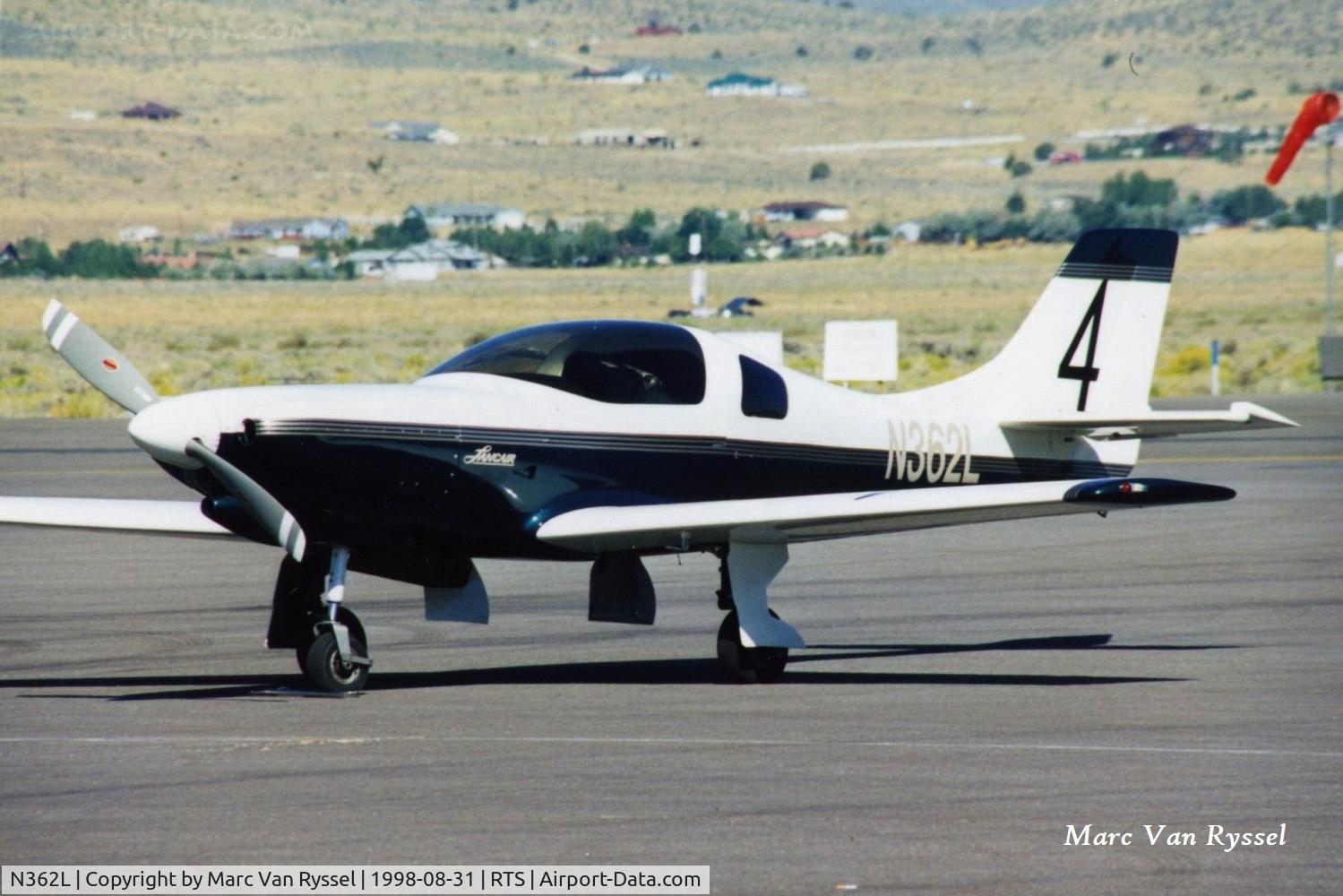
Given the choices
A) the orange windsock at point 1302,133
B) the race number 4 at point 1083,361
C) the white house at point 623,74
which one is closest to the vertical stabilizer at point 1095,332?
the race number 4 at point 1083,361

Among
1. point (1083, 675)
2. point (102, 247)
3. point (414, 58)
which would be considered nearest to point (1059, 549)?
point (1083, 675)

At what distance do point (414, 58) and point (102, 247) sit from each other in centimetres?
7646

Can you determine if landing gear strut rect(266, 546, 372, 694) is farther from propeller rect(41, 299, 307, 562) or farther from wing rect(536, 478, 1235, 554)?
wing rect(536, 478, 1235, 554)

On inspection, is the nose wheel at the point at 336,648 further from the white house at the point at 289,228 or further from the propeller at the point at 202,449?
the white house at the point at 289,228

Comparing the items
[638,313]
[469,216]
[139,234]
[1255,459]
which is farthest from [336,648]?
[469,216]

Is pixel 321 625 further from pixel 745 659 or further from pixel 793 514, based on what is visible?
pixel 793 514

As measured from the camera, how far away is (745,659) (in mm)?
12219

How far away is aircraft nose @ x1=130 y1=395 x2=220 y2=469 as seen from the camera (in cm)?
1088

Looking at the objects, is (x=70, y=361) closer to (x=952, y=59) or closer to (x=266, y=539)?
(x=266, y=539)

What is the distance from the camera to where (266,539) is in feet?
37.2

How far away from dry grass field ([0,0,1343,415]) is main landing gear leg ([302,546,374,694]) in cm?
4383

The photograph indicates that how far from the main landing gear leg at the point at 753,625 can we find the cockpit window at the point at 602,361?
1.02m

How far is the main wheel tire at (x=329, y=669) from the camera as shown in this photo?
11570 mm

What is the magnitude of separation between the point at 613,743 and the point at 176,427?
2978mm
